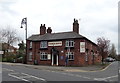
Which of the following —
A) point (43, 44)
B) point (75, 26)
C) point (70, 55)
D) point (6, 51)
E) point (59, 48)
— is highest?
point (75, 26)

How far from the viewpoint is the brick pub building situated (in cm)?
3856

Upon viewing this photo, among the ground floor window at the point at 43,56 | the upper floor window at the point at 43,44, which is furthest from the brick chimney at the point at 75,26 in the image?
the ground floor window at the point at 43,56

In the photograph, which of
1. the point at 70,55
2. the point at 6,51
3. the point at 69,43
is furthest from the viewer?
the point at 6,51

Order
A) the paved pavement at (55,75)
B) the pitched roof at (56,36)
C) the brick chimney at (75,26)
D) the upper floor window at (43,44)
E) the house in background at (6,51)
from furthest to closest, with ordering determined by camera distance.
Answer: the house in background at (6,51) < the upper floor window at (43,44) < the brick chimney at (75,26) < the pitched roof at (56,36) < the paved pavement at (55,75)

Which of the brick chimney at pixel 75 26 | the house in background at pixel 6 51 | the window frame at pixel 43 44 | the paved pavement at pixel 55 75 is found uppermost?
the brick chimney at pixel 75 26

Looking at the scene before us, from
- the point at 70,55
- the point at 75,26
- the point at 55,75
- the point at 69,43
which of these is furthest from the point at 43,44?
the point at 55,75

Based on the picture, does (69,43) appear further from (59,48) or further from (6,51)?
(6,51)

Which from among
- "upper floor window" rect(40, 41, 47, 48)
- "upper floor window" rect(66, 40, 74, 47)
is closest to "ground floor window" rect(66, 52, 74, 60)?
"upper floor window" rect(66, 40, 74, 47)

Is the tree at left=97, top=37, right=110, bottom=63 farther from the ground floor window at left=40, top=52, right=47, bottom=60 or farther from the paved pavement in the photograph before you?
the paved pavement

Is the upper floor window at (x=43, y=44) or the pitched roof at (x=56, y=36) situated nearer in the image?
the pitched roof at (x=56, y=36)

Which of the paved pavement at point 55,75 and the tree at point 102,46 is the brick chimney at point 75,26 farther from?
the paved pavement at point 55,75

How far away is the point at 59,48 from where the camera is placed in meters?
40.5

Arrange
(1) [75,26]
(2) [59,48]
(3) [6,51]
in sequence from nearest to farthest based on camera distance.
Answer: (2) [59,48]
(1) [75,26]
(3) [6,51]

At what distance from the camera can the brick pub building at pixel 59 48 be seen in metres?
38.6
